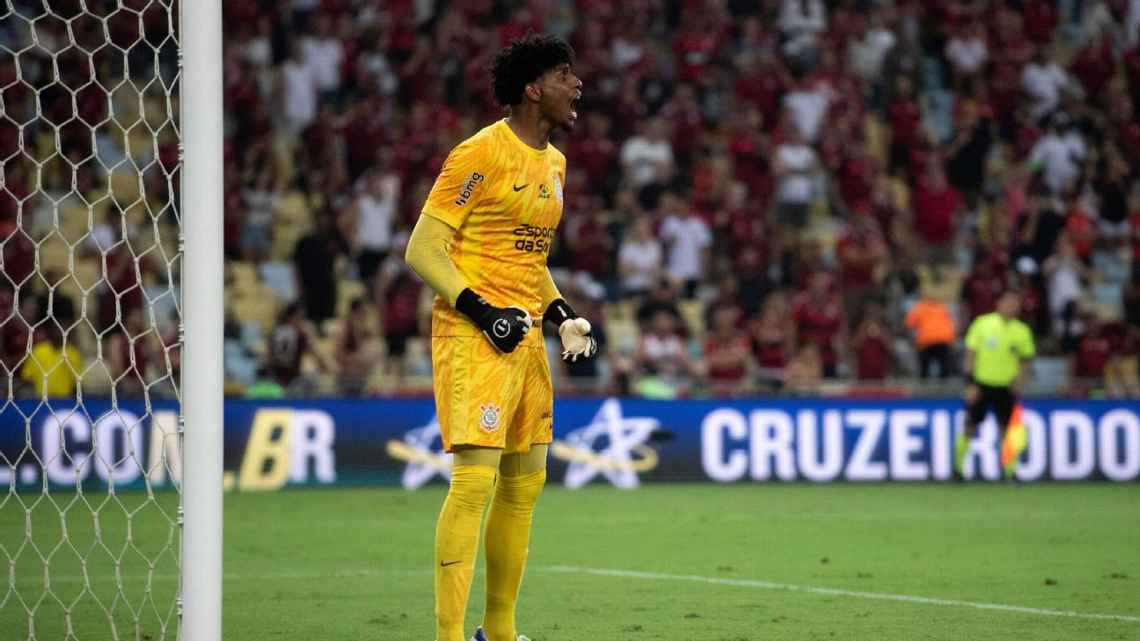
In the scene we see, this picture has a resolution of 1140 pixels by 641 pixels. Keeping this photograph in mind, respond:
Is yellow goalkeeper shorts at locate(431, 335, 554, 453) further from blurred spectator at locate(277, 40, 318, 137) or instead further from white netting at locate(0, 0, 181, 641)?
blurred spectator at locate(277, 40, 318, 137)

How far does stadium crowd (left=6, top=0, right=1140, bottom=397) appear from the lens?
61.2ft

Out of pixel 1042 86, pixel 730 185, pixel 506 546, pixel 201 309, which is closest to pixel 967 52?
pixel 1042 86

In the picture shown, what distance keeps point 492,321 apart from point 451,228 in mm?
385

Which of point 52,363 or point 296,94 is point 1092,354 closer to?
point 296,94

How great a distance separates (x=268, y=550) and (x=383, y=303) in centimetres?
788

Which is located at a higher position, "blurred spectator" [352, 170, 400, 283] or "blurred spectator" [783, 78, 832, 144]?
"blurred spectator" [783, 78, 832, 144]

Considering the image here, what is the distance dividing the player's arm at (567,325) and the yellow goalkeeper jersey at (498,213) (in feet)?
0.36

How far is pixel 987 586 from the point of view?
8922mm

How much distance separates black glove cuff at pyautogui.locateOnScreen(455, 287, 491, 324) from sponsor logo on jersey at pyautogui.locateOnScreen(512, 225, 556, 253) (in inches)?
15.5

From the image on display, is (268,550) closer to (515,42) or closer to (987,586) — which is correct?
(987,586)

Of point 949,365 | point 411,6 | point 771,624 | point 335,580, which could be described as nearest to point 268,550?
point 335,580

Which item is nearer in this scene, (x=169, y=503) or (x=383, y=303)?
(x=169, y=503)

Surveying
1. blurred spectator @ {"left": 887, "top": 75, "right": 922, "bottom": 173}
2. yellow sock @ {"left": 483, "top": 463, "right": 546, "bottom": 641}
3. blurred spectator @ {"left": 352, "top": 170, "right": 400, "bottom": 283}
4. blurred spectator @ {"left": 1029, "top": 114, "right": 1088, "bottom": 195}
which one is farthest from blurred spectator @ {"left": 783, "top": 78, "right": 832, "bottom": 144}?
yellow sock @ {"left": 483, "top": 463, "right": 546, "bottom": 641}

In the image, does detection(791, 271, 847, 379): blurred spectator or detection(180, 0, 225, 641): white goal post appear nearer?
detection(180, 0, 225, 641): white goal post
